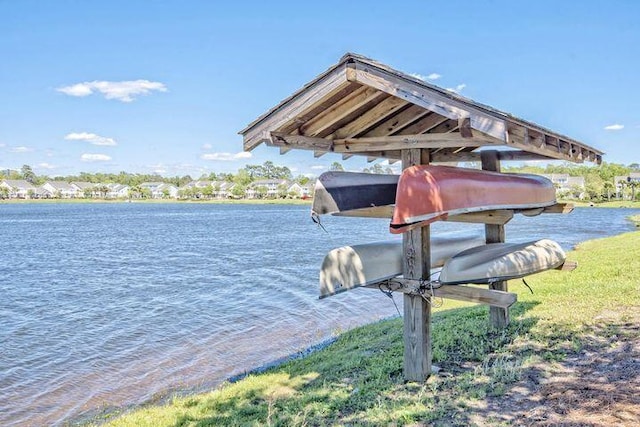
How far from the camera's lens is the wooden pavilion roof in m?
4.07

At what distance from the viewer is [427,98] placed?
164 inches

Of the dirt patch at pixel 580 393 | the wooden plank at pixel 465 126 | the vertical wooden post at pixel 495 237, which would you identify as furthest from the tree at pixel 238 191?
the wooden plank at pixel 465 126

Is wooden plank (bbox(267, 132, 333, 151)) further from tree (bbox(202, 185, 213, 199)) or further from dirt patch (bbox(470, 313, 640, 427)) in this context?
tree (bbox(202, 185, 213, 199))

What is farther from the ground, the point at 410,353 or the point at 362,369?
the point at 410,353

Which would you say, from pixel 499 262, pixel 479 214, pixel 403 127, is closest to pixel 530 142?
pixel 403 127

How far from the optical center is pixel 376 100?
492cm

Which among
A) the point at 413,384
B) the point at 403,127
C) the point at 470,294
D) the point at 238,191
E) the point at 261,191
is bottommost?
the point at 413,384

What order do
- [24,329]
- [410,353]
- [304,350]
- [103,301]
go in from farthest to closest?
[103,301] → [24,329] → [304,350] → [410,353]

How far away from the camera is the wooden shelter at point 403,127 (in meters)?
4.12

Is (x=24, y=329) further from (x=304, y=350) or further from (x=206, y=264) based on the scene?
(x=206, y=264)

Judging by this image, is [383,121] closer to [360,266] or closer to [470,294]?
[360,266]

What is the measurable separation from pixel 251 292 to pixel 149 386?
7079 mm

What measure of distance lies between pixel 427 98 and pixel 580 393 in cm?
284

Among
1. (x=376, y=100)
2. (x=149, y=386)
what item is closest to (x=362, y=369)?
(x=376, y=100)
